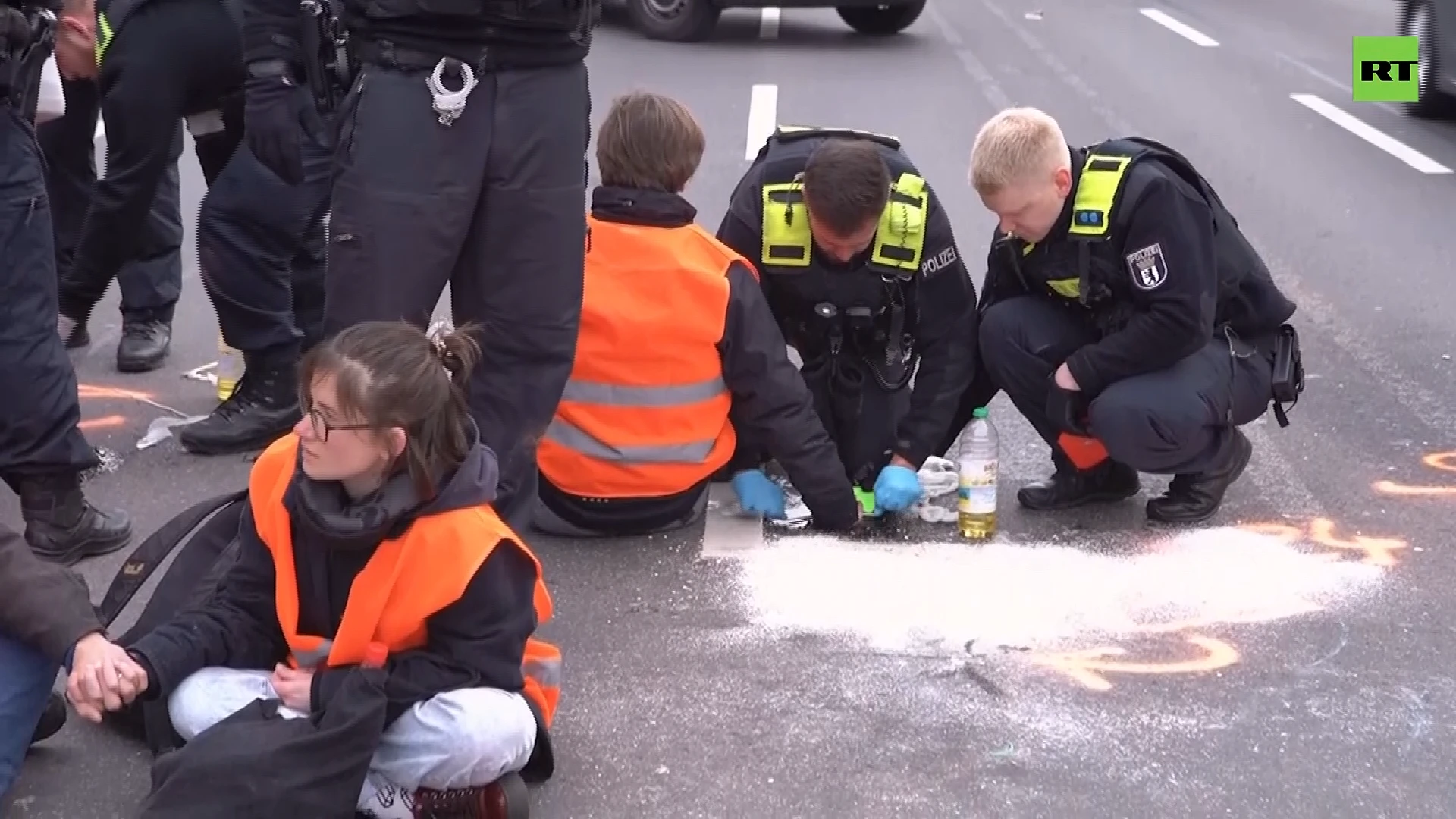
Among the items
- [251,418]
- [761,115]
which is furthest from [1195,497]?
[761,115]

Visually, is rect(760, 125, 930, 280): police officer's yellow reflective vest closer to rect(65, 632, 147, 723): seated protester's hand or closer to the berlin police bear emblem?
the berlin police bear emblem

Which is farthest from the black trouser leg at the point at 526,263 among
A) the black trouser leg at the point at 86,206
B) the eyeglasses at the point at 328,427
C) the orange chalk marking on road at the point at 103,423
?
the black trouser leg at the point at 86,206

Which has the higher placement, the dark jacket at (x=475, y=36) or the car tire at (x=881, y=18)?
the dark jacket at (x=475, y=36)

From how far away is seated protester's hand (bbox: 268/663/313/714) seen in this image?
2.64m

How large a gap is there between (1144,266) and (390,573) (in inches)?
79.0

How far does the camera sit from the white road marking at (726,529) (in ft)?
12.9

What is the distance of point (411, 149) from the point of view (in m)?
3.26

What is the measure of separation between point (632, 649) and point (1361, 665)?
1.46m

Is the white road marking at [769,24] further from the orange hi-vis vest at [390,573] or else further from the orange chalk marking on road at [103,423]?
the orange hi-vis vest at [390,573]

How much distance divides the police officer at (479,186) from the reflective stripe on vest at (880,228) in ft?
2.30

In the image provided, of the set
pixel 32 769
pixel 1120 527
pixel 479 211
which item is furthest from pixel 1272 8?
pixel 32 769

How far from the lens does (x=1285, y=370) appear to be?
4.15 meters

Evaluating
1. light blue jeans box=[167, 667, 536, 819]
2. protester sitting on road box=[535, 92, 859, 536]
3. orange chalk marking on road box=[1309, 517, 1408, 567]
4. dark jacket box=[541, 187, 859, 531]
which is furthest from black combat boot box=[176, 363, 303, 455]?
orange chalk marking on road box=[1309, 517, 1408, 567]

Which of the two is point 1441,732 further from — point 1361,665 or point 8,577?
point 8,577
